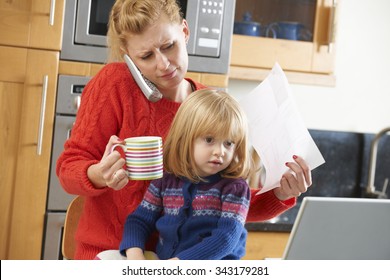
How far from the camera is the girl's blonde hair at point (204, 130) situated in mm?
1389

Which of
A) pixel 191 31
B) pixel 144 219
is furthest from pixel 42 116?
pixel 144 219

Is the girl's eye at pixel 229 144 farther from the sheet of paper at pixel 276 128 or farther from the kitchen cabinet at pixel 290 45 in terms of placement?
the kitchen cabinet at pixel 290 45

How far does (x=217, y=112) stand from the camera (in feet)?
4.58

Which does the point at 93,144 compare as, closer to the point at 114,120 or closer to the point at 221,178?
the point at 114,120

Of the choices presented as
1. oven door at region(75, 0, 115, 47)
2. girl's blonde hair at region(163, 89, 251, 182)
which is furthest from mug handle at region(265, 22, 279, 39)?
girl's blonde hair at region(163, 89, 251, 182)

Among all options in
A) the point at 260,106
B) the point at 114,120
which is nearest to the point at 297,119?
the point at 260,106

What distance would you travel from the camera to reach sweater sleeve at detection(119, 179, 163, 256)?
1.41 metres

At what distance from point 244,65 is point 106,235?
152cm

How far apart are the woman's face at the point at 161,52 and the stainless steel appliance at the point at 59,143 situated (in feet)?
3.36

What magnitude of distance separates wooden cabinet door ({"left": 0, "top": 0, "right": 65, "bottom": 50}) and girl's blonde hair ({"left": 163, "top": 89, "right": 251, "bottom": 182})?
1196 millimetres

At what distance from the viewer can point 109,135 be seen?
1510 mm

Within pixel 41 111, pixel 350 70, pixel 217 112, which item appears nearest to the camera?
pixel 217 112

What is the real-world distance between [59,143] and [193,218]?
1.24 metres

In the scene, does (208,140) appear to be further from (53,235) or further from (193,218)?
(53,235)
